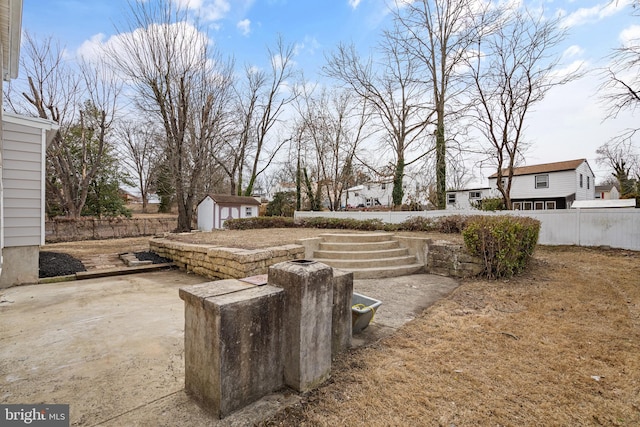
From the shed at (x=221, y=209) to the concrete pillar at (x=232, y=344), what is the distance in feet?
54.9

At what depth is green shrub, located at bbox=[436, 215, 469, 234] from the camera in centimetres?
813

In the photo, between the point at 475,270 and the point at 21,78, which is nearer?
the point at 475,270

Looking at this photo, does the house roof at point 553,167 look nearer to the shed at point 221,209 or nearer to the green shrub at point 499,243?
the green shrub at point 499,243

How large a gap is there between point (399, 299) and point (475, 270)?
210 cm

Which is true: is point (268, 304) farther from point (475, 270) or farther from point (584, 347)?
point (475, 270)

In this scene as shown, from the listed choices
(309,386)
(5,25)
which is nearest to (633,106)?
(309,386)

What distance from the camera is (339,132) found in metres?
17.0

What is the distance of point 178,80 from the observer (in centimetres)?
1131

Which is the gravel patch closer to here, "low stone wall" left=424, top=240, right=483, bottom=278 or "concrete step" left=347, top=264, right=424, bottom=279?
"concrete step" left=347, top=264, right=424, bottom=279

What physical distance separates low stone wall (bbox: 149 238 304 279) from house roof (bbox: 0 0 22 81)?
4418mm

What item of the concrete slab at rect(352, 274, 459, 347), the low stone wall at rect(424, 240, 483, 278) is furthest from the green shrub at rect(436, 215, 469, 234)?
the concrete slab at rect(352, 274, 459, 347)

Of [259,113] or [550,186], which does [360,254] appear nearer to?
[259,113]

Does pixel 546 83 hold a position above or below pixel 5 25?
above

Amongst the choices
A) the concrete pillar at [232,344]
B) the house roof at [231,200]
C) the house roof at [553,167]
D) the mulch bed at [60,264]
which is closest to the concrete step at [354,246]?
the mulch bed at [60,264]
